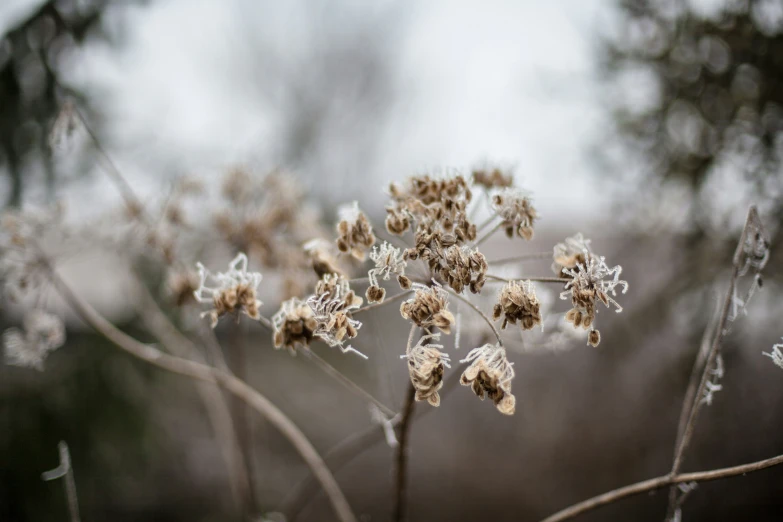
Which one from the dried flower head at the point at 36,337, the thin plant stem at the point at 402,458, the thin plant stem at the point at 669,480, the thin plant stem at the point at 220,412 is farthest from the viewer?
the thin plant stem at the point at 220,412

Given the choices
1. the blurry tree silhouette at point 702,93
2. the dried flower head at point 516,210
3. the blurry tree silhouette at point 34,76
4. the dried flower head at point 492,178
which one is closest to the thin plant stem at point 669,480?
the dried flower head at point 516,210

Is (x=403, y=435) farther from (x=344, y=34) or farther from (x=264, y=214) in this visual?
(x=344, y=34)

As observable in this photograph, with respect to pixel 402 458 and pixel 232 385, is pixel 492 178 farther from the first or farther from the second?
pixel 232 385

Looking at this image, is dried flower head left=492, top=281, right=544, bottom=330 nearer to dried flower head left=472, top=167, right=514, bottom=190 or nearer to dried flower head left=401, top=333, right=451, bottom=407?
dried flower head left=401, top=333, right=451, bottom=407

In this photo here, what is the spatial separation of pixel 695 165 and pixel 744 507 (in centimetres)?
136

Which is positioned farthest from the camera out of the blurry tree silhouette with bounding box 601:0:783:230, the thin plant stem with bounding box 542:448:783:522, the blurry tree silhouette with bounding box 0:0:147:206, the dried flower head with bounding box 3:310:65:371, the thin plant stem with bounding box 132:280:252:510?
the blurry tree silhouette with bounding box 0:0:147:206

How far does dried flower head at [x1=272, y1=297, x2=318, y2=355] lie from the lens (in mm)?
435

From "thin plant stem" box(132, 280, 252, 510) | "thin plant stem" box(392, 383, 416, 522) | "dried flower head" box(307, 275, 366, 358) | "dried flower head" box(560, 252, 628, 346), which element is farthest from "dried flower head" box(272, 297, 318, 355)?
"thin plant stem" box(132, 280, 252, 510)

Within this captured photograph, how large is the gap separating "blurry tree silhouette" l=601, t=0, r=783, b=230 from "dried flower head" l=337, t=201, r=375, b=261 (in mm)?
1172

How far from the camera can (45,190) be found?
1519 millimetres

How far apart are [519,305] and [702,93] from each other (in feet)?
4.42

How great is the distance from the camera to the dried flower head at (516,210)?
52cm

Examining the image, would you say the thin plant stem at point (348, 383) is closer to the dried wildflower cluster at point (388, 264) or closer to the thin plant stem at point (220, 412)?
the dried wildflower cluster at point (388, 264)

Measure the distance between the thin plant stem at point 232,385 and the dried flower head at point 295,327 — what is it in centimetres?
27
